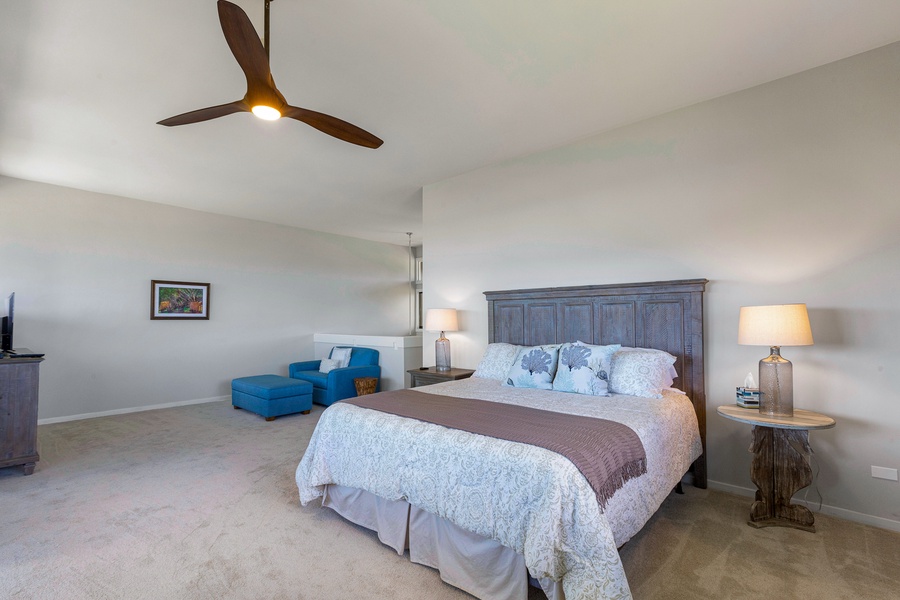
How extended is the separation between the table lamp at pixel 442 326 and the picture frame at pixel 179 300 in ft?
12.0

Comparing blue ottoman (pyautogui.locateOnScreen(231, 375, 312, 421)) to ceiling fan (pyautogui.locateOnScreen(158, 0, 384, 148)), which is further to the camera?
blue ottoman (pyautogui.locateOnScreen(231, 375, 312, 421))

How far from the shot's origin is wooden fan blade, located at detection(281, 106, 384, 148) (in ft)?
7.92

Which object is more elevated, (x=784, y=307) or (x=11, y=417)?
(x=784, y=307)

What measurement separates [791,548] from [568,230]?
2.70 m

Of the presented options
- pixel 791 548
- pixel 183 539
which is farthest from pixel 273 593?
pixel 791 548

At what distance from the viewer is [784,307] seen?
8.30 feet

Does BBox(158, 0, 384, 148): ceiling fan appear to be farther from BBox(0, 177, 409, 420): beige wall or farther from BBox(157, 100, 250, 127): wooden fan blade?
BBox(0, 177, 409, 420): beige wall

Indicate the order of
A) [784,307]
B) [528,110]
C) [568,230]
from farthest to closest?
[568,230], [528,110], [784,307]

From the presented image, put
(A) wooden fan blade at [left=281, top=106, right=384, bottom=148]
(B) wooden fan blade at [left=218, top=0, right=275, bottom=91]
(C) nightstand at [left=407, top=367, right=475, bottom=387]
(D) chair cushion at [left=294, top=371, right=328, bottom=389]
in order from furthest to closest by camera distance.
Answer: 1. (D) chair cushion at [left=294, top=371, right=328, bottom=389]
2. (C) nightstand at [left=407, top=367, right=475, bottom=387]
3. (A) wooden fan blade at [left=281, top=106, right=384, bottom=148]
4. (B) wooden fan blade at [left=218, top=0, right=275, bottom=91]

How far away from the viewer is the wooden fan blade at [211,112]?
7.50 feet

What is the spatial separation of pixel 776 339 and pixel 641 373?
0.80 meters

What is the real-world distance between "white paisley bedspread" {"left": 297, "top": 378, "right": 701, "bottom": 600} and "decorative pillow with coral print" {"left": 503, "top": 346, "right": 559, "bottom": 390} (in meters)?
0.26

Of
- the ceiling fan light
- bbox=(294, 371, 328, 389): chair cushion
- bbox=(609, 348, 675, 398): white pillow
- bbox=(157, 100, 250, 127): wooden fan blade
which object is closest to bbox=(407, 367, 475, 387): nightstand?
bbox=(609, 348, 675, 398): white pillow

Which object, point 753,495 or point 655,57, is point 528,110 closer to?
point 655,57
